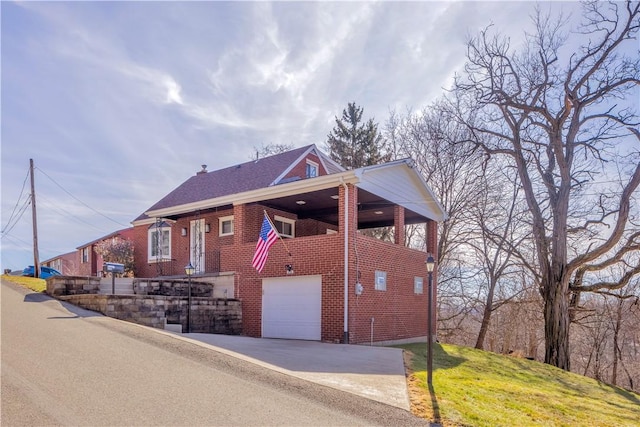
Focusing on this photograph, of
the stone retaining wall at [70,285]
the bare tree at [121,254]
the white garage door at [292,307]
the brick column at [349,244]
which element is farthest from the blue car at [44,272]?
the brick column at [349,244]

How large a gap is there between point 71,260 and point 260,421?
38757 mm

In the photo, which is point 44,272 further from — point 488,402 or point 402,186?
point 488,402

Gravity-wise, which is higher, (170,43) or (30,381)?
(170,43)

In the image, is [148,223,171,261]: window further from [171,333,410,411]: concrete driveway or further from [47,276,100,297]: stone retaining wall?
[171,333,410,411]: concrete driveway

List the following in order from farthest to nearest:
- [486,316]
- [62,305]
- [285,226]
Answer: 1. [486,316]
2. [285,226]
3. [62,305]

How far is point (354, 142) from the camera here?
31.8 meters

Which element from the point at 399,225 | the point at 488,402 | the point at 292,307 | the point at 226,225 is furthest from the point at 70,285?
the point at 488,402

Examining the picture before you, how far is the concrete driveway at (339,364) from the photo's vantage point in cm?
684

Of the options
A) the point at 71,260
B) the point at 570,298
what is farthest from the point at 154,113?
the point at 71,260

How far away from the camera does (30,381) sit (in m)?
5.83

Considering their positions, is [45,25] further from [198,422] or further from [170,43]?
[198,422]

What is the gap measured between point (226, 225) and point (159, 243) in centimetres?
331

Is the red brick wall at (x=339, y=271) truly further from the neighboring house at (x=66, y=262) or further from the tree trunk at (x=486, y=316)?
the neighboring house at (x=66, y=262)

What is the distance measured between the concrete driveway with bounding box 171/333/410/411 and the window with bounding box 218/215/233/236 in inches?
253
